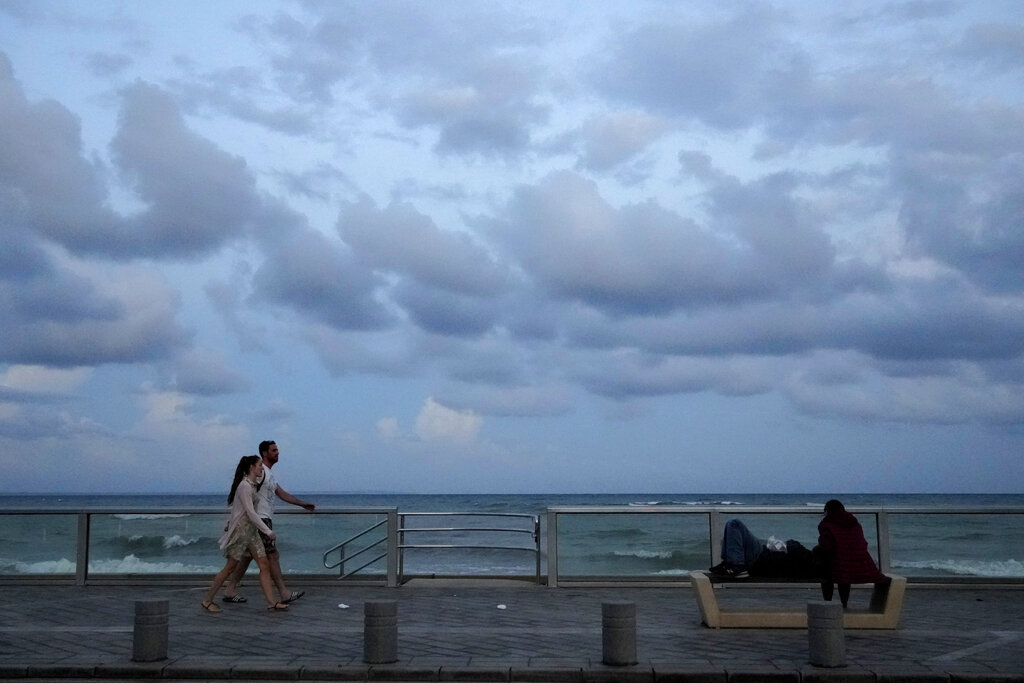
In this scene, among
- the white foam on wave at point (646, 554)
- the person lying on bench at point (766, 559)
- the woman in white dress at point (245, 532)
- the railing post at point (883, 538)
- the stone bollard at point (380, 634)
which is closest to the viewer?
the stone bollard at point (380, 634)

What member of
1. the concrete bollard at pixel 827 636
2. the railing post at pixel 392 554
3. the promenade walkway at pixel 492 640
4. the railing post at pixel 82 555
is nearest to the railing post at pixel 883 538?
the promenade walkway at pixel 492 640

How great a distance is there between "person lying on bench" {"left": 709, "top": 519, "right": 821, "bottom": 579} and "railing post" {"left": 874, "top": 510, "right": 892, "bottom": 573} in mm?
3880

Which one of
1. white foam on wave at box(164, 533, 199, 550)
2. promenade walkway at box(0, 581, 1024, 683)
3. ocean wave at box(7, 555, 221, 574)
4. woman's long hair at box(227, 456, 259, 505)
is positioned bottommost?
promenade walkway at box(0, 581, 1024, 683)

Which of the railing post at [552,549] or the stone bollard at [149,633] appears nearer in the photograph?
the stone bollard at [149,633]

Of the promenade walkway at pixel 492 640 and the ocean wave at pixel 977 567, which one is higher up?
the ocean wave at pixel 977 567

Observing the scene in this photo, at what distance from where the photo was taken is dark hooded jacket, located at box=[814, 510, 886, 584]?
11.3 m

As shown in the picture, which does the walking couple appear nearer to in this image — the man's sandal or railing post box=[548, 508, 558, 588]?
the man's sandal

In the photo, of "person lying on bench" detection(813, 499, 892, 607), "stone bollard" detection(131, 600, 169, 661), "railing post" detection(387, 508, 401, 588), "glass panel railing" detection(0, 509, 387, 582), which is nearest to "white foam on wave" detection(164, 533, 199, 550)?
"glass panel railing" detection(0, 509, 387, 582)

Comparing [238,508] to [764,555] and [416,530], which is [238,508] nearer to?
[416,530]

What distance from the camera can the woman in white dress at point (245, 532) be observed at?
40.9 ft

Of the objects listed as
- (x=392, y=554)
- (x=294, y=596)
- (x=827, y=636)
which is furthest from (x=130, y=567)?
(x=827, y=636)

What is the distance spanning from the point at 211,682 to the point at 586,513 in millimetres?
→ 7701

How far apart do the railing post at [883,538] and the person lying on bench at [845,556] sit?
3520 mm

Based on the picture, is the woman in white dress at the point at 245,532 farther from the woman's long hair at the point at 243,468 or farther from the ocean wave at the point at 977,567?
the ocean wave at the point at 977,567
